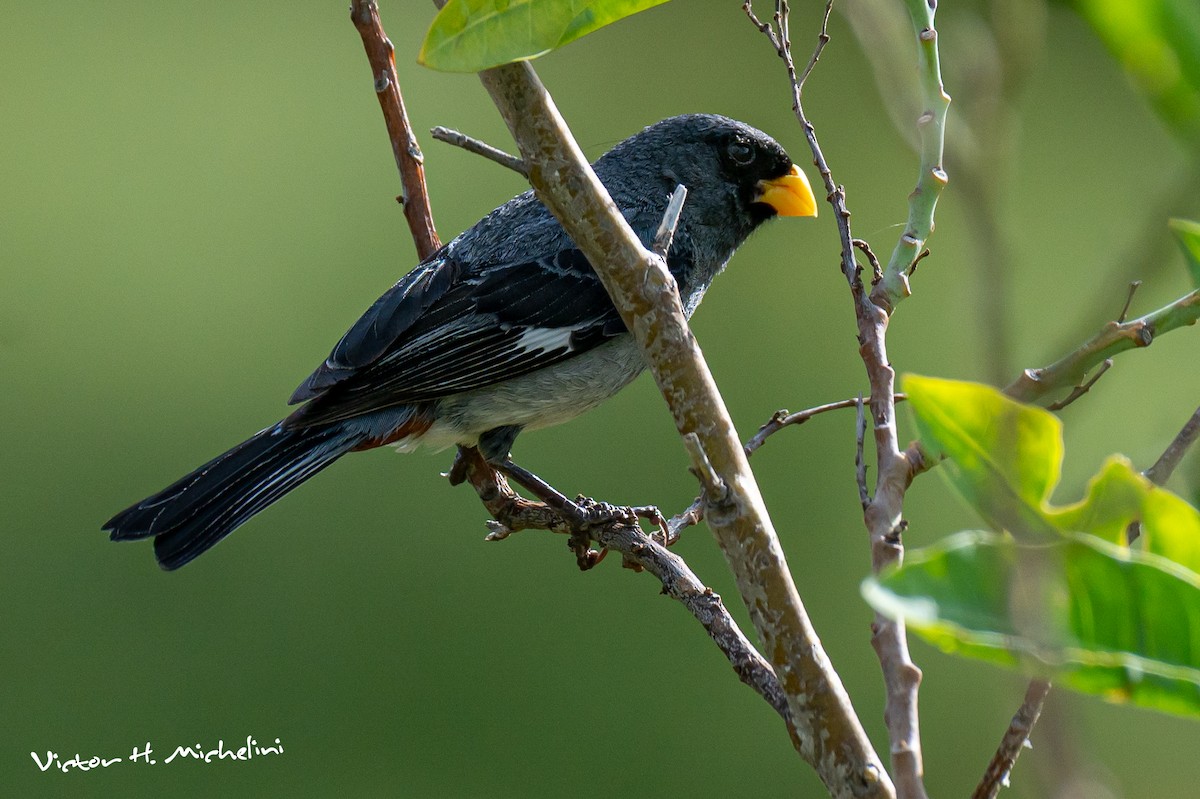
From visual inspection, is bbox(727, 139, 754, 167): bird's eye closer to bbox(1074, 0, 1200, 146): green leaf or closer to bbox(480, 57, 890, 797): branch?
bbox(480, 57, 890, 797): branch

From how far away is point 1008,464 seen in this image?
0.63 metres

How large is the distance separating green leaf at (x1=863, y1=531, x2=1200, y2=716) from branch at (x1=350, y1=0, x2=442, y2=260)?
172cm

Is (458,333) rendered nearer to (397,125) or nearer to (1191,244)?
(397,125)

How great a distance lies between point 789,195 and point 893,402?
1631mm

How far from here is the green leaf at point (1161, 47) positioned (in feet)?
1.87

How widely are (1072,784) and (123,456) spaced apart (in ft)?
13.0

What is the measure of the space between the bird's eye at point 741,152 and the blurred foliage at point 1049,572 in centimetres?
208

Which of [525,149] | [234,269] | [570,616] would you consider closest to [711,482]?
[525,149]

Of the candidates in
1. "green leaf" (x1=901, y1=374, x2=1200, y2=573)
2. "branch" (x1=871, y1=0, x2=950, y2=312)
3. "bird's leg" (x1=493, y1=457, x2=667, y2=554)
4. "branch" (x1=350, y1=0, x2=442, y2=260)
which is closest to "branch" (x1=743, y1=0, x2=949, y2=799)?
"branch" (x1=871, y1=0, x2=950, y2=312)

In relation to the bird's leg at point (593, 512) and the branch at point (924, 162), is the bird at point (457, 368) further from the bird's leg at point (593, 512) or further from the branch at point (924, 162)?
the branch at point (924, 162)

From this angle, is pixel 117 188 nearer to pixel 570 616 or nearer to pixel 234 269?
pixel 234 269

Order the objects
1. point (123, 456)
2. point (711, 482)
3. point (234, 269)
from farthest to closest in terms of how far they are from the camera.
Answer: point (234, 269) < point (123, 456) < point (711, 482)

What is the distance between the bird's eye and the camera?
105 inches

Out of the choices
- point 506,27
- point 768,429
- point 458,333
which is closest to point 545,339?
point 458,333
